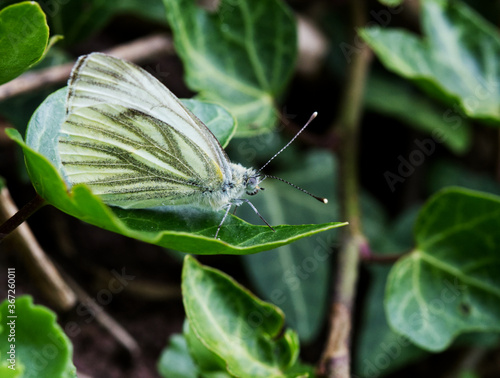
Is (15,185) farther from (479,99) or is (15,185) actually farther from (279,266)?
(479,99)

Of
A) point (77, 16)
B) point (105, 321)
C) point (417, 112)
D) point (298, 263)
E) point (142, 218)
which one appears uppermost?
point (77, 16)

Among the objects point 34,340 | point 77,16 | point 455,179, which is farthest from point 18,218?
point 455,179

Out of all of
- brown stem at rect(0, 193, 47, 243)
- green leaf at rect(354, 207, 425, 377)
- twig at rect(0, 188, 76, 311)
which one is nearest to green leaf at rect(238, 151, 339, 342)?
green leaf at rect(354, 207, 425, 377)

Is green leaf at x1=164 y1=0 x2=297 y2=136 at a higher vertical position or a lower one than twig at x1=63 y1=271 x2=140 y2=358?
higher

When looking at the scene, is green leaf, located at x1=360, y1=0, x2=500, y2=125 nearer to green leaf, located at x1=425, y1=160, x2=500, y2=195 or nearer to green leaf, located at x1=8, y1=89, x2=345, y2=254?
green leaf, located at x1=425, y1=160, x2=500, y2=195

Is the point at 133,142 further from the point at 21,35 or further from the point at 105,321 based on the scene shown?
the point at 105,321

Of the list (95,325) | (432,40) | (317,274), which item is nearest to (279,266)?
(317,274)

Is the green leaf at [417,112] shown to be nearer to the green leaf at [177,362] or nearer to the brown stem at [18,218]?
the green leaf at [177,362]
